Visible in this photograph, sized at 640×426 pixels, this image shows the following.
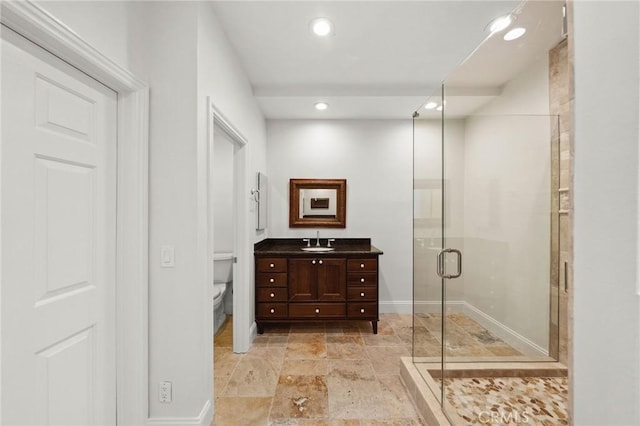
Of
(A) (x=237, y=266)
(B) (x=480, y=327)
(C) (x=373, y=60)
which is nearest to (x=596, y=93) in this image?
(B) (x=480, y=327)

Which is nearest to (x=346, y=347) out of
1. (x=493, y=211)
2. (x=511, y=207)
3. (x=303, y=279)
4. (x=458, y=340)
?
(x=303, y=279)

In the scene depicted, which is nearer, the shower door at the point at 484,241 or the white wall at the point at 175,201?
the shower door at the point at 484,241

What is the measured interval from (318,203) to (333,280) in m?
1.08

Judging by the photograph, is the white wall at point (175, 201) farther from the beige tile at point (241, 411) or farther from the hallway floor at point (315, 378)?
the hallway floor at point (315, 378)

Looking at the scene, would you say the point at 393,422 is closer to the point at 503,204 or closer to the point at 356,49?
the point at 503,204

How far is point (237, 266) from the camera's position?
2625 mm

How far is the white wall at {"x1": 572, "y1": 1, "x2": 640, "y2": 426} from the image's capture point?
65 centimetres

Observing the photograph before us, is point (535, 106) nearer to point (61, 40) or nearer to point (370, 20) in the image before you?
point (370, 20)

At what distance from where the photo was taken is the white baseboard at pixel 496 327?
51.8 inches

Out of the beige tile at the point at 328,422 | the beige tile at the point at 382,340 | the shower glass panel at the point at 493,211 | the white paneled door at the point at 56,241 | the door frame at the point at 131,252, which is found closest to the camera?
the white paneled door at the point at 56,241

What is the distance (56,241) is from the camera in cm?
115

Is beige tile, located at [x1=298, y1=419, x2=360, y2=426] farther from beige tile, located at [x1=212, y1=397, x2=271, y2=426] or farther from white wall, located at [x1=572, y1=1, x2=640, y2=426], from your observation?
white wall, located at [x1=572, y1=1, x2=640, y2=426]

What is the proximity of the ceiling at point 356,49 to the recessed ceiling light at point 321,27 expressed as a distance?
3 centimetres

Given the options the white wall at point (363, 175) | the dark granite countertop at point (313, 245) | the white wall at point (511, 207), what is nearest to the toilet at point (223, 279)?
the dark granite countertop at point (313, 245)
